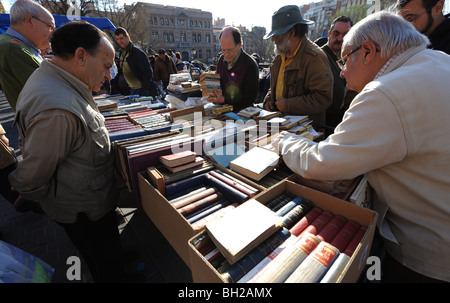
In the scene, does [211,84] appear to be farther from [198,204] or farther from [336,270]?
[336,270]

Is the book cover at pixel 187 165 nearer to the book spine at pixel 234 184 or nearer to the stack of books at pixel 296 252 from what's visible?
the book spine at pixel 234 184

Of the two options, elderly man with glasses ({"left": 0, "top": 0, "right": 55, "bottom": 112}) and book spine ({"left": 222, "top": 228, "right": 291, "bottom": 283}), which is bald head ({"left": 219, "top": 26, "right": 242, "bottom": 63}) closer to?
elderly man with glasses ({"left": 0, "top": 0, "right": 55, "bottom": 112})

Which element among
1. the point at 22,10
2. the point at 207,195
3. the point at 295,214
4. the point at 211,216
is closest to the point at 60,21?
the point at 22,10

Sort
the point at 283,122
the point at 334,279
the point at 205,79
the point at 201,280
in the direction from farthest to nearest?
the point at 205,79 → the point at 283,122 → the point at 201,280 → the point at 334,279

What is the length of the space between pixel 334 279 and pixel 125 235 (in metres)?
2.58

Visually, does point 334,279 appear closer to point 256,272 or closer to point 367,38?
point 256,272

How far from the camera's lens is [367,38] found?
118cm

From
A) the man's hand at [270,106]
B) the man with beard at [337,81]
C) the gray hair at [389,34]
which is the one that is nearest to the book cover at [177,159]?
the gray hair at [389,34]

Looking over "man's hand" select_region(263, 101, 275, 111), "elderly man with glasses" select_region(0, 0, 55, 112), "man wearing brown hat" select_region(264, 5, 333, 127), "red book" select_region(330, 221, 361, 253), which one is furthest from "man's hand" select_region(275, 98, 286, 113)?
"elderly man with glasses" select_region(0, 0, 55, 112)

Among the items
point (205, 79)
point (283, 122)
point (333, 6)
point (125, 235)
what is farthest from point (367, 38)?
point (333, 6)

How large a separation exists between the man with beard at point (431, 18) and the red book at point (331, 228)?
103 inches

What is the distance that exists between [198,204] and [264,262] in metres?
0.56

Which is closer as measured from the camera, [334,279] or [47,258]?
[334,279]
